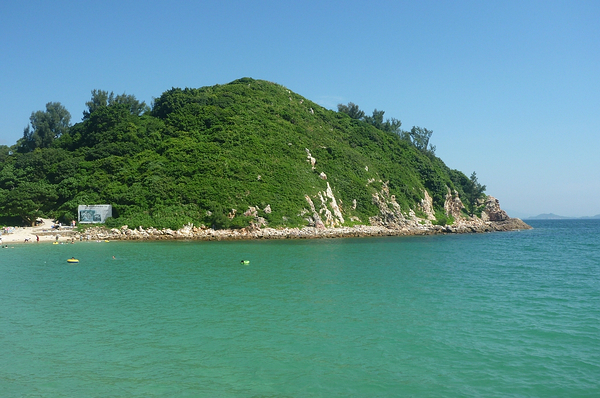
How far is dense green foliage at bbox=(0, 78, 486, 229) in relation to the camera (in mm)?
63531

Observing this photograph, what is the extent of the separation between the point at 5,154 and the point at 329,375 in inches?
4015

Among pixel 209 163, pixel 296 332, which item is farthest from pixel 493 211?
pixel 296 332

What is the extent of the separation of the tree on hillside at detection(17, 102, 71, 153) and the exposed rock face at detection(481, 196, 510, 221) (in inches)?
4285

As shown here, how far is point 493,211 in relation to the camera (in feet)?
376

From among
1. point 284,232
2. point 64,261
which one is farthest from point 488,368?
point 284,232

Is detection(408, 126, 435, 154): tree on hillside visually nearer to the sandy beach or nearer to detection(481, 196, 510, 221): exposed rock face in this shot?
detection(481, 196, 510, 221): exposed rock face

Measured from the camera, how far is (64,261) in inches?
→ 1379

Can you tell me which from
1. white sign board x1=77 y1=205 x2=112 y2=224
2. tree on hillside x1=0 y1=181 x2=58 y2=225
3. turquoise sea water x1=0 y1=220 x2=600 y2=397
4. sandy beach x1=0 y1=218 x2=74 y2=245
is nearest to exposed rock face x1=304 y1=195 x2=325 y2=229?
white sign board x1=77 y1=205 x2=112 y2=224

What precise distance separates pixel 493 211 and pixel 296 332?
4433 inches

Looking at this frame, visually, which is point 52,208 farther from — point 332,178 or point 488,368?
point 488,368

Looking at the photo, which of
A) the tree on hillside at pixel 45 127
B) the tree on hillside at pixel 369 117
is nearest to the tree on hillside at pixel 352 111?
the tree on hillside at pixel 369 117

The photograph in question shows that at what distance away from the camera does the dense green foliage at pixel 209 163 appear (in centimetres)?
6353

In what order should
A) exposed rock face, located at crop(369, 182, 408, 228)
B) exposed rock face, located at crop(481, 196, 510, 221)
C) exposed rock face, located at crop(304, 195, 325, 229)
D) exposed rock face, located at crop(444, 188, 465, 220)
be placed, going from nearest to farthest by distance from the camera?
exposed rock face, located at crop(304, 195, 325, 229)
exposed rock face, located at crop(369, 182, 408, 228)
exposed rock face, located at crop(444, 188, 465, 220)
exposed rock face, located at crop(481, 196, 510, 221)

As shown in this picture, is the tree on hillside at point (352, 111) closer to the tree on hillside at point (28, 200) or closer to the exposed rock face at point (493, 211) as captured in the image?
the exposed rock face at point (493, 211)
